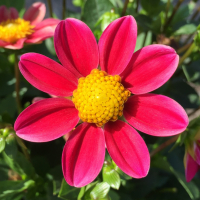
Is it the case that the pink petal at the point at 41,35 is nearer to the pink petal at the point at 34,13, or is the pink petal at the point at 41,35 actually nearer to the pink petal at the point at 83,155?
the pink petal at the point at 34,13

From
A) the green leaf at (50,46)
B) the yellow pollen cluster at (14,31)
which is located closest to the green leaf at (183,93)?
the green leaf at (50,46)

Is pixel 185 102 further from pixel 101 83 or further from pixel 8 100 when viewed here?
pixel 8 100

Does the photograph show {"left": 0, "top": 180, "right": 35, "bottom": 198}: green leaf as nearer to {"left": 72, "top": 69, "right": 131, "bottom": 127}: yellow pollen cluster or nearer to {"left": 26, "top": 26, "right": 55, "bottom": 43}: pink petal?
{"left": 72, "top": 69, "right": 131, "bottom": 127}: yellow pollen cluster

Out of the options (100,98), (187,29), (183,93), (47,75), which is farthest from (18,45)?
(183,93)

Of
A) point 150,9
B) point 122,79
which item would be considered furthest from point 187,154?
point 150,9

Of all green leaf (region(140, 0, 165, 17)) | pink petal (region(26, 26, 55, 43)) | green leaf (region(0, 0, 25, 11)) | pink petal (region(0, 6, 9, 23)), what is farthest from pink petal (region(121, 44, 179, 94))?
green leaf (region(0, 0, 25, 11))

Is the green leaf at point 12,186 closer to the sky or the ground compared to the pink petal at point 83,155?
closer to the ground

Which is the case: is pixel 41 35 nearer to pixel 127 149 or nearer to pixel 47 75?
pixel 47 75
